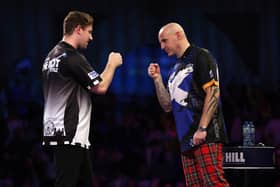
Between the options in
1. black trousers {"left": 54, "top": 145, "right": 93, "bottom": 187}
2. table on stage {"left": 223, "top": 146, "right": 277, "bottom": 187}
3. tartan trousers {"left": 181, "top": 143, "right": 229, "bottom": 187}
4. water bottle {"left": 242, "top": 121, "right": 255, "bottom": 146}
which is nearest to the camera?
black trousers {"left": 54, "top": 145, "right": 93, "bottom": 187}

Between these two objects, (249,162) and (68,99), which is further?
(249,162)

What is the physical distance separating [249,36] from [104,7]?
2.11 meters

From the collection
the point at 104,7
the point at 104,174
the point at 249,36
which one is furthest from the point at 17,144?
the point at 249,36

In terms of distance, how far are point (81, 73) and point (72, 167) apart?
582 millimetres

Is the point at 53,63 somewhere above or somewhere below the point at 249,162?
above

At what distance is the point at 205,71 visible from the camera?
4.88 metres

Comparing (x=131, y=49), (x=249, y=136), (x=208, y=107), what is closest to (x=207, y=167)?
(x=208, y=107)

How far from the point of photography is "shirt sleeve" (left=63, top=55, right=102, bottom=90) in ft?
14.7

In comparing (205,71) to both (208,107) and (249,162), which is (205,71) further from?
(249,162)

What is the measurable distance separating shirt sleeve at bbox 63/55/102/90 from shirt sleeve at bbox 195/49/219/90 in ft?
2.51

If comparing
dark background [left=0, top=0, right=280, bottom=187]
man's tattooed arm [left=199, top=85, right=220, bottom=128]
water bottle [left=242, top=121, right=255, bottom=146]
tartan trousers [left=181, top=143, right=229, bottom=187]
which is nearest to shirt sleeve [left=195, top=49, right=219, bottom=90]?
man's tattooed arm [left=199, top=85, right=220, bottom=128]

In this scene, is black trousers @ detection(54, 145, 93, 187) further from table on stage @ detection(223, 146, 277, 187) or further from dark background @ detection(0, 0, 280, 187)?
dark background @ detection(0, 0, 280, 187)

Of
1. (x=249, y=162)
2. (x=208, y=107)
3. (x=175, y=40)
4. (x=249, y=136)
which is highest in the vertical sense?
(x=175, y=40)

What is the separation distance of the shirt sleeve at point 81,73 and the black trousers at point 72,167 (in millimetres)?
405
